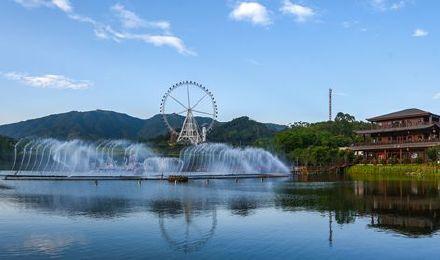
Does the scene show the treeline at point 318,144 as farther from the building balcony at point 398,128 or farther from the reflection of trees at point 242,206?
the reflection of trees at point 242,206

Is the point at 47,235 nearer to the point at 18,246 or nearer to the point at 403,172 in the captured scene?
the point at 18,246

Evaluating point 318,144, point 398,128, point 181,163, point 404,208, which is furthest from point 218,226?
point 181,163

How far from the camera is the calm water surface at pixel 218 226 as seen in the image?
78.7 ft

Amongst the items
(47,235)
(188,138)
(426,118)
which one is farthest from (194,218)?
(188,138)

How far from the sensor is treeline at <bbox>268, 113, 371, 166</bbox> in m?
103

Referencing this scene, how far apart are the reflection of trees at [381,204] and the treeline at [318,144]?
45391 mm

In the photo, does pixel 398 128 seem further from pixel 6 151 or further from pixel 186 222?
pixel 6 151

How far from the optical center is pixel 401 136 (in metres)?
103

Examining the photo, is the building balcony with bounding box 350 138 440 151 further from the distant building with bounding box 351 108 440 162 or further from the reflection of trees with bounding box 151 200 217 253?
the reflection of trees with bounding box 151 200 217 253

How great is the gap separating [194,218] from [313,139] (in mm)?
91699

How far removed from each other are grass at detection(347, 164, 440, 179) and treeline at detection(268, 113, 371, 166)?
7.06 metres

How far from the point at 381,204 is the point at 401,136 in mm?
65903

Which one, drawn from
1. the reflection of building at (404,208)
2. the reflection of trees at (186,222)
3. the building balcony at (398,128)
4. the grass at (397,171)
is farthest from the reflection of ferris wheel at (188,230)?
the building balcony at (398,128)

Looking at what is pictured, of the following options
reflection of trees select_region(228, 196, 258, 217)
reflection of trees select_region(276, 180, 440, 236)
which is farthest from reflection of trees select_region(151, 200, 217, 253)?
reflection of trees select_region(276, 180, 440, 236)
